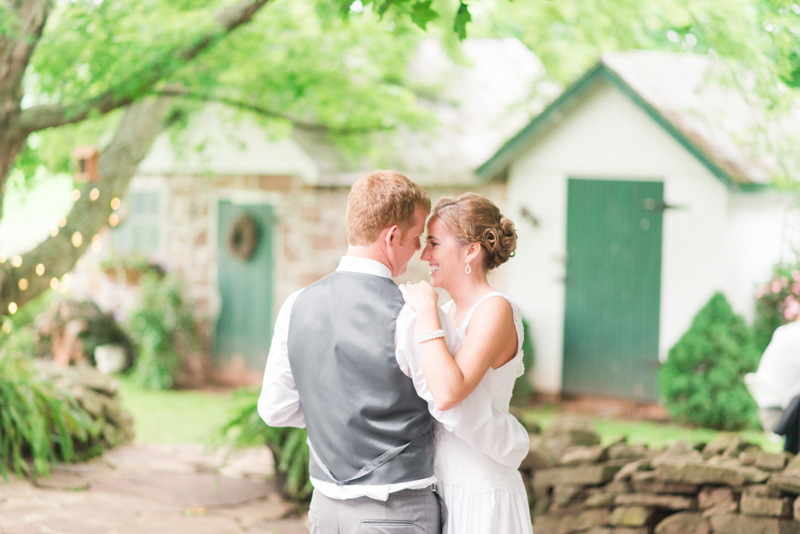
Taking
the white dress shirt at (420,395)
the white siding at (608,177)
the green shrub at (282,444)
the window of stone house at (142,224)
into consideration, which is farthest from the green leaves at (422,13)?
the window of stone house at (142,224)

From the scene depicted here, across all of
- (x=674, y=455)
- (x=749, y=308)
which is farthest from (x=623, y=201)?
(x=674, y=455)

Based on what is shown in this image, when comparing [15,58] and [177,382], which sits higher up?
[15,58]

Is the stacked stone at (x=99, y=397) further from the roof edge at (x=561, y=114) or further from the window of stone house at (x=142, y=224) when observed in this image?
the window of stone house at (x=142, y=224)

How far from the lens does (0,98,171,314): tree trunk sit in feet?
16.5

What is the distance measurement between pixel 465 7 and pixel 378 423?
77.4 inches

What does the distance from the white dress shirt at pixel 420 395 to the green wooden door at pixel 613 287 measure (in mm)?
6050

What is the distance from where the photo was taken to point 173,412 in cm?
813

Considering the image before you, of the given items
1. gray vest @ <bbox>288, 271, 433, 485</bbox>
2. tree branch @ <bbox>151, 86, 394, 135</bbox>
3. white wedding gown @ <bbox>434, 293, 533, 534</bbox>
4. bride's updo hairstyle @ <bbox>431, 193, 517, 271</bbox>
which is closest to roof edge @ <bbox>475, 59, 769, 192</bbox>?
tree branch @ <bbox>151, 86, 394, 135</bbox>

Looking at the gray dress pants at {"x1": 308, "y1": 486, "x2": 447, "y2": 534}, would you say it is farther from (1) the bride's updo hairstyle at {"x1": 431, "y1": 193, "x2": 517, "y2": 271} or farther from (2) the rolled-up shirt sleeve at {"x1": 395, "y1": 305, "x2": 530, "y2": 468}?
(1) the bride's updo hairstyle at {"x1": 431, "y1": 193, "x2": 517, "y2": 271}

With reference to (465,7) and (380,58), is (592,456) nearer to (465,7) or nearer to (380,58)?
(465,7)

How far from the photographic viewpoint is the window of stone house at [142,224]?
34.3ft

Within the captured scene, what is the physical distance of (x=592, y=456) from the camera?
4105 mm

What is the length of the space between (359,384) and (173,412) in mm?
6594

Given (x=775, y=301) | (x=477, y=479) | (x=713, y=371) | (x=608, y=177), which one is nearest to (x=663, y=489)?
(x=477, y=479)
